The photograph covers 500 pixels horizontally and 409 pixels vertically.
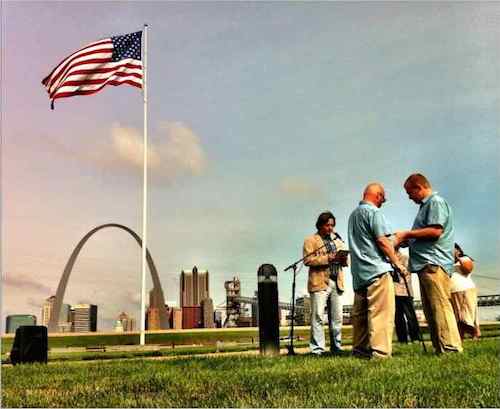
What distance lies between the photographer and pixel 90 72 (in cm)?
1605

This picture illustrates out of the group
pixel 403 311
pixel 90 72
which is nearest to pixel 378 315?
pixel 403 311

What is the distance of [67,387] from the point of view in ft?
17.0

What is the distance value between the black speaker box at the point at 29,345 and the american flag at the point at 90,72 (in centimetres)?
768

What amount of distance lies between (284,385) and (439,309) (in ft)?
8.87

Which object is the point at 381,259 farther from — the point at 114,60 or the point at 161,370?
the point at 114,60

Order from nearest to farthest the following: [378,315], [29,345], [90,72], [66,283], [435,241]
A: 1. [378,315]
2. [435,241]
3. [29,345]
4. [90,72]
5. [66,283]

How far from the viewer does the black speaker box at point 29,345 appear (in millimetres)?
9195

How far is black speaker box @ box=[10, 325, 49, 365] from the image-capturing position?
30.2ft

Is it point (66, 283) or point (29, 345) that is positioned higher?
point (66, 283)

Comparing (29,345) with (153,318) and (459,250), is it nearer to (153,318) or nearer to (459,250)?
(459,250)

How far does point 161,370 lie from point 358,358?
2138 mm

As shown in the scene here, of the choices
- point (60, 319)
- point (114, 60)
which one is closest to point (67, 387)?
point (114, 60)

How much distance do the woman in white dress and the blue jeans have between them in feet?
11.1

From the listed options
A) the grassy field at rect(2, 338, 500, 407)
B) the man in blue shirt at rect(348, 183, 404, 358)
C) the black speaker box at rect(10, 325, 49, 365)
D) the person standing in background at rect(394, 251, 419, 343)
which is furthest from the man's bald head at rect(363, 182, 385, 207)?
the black speaker box at rect(10, 325, 49, 365)
